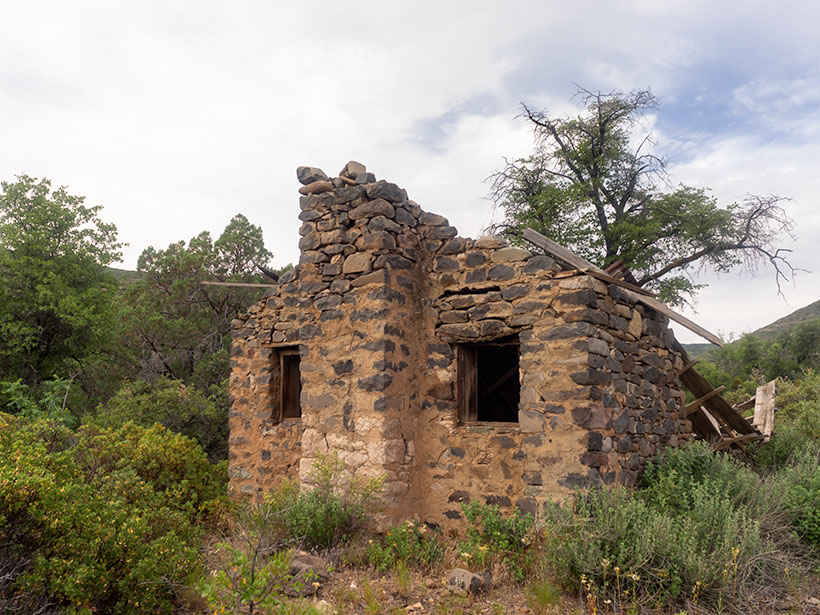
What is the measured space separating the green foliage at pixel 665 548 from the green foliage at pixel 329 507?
69.4 inches

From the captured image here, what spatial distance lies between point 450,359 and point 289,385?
276 centimetres

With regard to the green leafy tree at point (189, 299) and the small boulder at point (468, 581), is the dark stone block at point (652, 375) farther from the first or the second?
the green leafy tree at point (189, 299)

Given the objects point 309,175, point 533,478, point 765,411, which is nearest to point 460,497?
point 533,478

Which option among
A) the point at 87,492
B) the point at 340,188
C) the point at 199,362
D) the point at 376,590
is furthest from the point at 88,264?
the point at 376,590

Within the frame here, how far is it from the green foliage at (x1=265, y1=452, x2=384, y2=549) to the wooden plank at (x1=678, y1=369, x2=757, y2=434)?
4.67 meters

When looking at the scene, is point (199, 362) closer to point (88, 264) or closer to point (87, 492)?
point (88, 264)

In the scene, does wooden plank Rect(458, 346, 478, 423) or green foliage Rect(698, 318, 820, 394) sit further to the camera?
green foliage Rect(698, 318, 820, 394)

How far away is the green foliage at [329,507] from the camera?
5.41 metres

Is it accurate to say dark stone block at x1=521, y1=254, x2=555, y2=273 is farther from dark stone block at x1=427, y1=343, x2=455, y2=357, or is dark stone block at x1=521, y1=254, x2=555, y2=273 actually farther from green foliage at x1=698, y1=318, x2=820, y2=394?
green foliage at x1=698, y1=318, x2=820, y2=394

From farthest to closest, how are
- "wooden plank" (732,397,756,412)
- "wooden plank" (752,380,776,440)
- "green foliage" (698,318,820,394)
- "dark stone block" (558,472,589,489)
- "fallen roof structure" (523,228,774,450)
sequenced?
"green foliage" (698,318,820,394)
"wooden plank" (732,397,756,412)
"wooden plank" (752,380,776,440)
"fallen roof structure" (523,228,774,450)
"dark stone block" (558,472,589,489)

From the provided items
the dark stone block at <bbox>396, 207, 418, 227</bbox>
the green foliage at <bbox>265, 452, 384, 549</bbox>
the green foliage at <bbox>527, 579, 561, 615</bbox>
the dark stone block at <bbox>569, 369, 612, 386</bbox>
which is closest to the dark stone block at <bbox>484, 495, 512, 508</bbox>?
the green foliage at <bbox>265, 452, 384, 549</bbox>

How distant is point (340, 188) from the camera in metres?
6.58

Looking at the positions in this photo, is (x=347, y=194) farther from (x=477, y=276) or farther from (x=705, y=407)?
(x=705, y=407)

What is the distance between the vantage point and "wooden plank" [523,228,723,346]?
6.03 m
